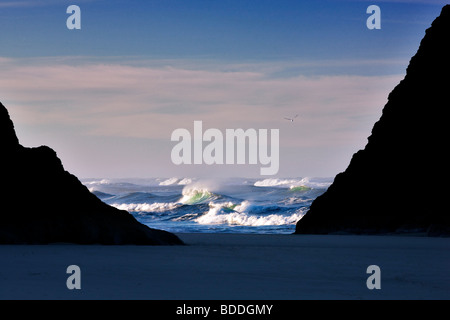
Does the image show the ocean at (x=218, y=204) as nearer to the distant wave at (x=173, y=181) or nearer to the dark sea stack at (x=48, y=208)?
the distant wave at (x=173, y=181)

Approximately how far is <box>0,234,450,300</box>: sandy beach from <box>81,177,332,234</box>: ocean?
17728mm

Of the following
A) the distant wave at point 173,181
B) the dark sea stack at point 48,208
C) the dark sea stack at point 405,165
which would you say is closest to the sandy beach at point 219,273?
the dark sea stack at point 48,208

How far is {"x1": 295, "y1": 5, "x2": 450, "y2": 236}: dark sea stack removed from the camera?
32.2 meters

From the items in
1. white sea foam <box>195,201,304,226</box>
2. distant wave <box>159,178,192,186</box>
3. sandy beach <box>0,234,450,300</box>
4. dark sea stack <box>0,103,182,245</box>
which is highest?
distant wave <box>159,178,192,186</box>

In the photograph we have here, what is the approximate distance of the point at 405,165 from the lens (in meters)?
34.2

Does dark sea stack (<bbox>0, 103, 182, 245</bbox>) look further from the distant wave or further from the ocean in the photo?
the distant wave

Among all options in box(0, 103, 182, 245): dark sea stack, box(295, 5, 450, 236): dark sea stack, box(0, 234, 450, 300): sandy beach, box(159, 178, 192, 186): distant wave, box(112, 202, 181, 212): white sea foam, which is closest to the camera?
box(0, 234, 450, 300): sandy beach

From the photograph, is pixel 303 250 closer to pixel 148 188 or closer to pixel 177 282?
pixel 177 282

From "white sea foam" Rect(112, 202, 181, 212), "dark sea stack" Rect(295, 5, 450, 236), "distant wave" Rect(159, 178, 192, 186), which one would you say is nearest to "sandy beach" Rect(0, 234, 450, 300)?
"dark sea stack" Rect(295, 5, 450, 236)

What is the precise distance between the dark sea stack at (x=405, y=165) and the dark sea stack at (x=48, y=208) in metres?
13.1

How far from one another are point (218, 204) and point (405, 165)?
30204 millimetres

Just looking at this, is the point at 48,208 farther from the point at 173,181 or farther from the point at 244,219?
the point at 173,181

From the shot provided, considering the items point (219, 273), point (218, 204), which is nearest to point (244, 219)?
point (218, 204)

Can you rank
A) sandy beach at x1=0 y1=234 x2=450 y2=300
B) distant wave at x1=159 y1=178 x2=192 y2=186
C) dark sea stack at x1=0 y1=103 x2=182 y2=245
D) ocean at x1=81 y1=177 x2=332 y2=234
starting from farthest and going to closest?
1. distant wave at x1=159 y1=178 x2=192 y2=186
2. ocean at x1=81 y1=177 x2=332 y2=234
3. dark sea stack at x1=0 y1=103 x2=182 y2=245
4. sandy beach at x1=0 y1=234 x2=450 y2=300
